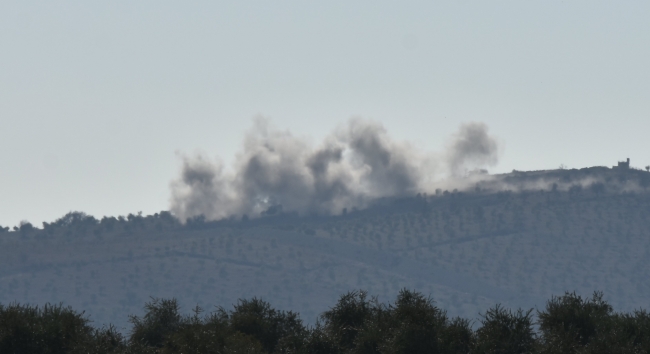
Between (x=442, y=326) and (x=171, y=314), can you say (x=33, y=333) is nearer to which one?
(x=171, y=314)

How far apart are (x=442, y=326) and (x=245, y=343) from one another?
16178 mm

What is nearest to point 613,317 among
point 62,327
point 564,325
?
point 564,325

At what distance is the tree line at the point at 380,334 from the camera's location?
87.6 metres

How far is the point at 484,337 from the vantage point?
89000mm

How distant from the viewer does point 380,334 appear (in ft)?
306

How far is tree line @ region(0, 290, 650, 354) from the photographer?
87.6 m

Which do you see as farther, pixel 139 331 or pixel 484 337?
pixel 139 331

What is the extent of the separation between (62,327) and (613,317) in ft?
155

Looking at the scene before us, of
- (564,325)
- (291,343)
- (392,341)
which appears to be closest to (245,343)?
(291,343)

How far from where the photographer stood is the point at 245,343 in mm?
93750

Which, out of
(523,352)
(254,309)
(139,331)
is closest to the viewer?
(523,352)

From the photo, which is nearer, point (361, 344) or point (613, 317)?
point (361, 344)

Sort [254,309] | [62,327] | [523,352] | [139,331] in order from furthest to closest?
[254,309] → [139,331] → [62,327] → [523,352]

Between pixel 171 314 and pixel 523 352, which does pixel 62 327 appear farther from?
pixel 523 352
